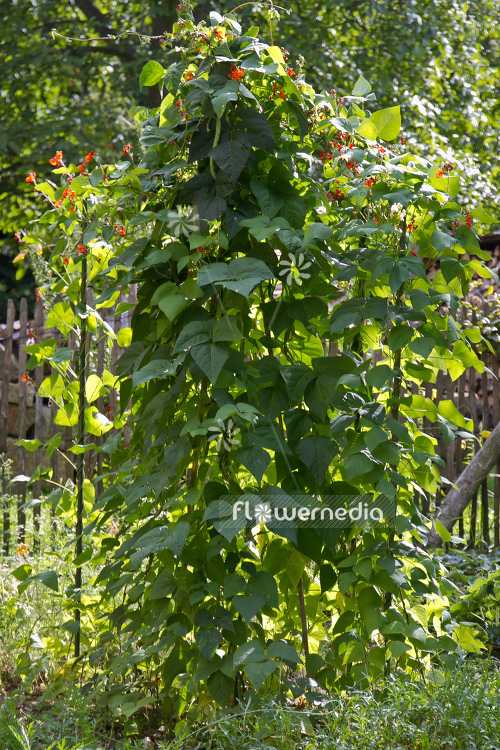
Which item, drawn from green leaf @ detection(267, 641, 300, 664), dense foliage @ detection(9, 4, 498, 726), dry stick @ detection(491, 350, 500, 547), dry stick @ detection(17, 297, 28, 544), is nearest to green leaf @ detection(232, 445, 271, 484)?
dense foliage @ detection(9, 4, 498, 726)

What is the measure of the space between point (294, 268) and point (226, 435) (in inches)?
18.1

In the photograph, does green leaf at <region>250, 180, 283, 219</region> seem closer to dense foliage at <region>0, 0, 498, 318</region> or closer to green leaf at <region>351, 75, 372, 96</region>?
green leaf at <region>351, 75, 372, 96</region>

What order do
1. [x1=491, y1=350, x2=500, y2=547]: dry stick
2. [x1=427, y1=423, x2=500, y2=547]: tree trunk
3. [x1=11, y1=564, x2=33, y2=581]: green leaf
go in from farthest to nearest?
[x1=491, y1=350, x2=500, y2=547]: dry stick → [x1=427, y1=423, x2=500, y2=547]: tree trunk → [x1=11, y1=564, x2=33, y2=581]: green leaf

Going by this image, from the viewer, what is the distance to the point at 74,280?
240 centimetres

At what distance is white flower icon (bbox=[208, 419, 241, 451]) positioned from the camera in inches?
62.7

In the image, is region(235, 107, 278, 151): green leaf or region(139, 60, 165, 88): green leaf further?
region(139, 60, 165, 88): green leaf

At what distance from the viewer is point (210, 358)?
5.19ft

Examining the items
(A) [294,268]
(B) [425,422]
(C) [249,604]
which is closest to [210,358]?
(A) [294,268]

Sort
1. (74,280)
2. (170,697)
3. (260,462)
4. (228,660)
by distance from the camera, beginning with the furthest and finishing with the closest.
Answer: (74,280)
(170,697)
(228,660)
(260,462)

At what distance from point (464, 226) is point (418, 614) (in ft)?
3.60

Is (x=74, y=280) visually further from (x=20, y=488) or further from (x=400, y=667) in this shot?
(x=20, y=488)

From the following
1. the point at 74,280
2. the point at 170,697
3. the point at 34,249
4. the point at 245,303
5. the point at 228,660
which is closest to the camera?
the point at 228,660

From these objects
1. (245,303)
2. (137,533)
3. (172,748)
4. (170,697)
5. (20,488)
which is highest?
(245,303)

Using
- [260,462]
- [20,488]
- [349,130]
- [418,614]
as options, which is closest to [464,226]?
[349,130]
